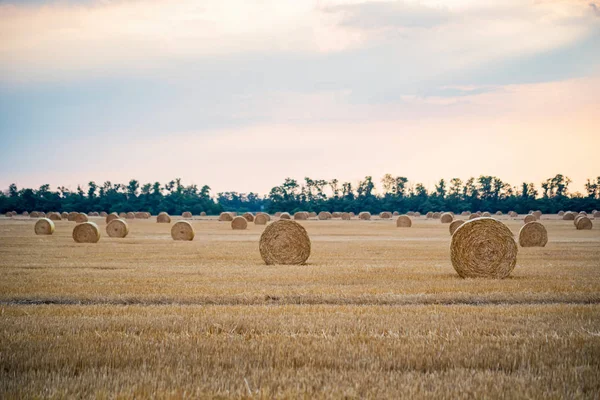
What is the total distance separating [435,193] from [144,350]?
11260cm

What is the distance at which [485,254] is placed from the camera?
54.1ft

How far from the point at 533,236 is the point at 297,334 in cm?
2305

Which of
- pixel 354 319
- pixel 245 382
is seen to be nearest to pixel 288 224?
pixel 354 319

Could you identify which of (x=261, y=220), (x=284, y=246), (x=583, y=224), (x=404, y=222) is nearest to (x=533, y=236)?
(x=284, y=246)

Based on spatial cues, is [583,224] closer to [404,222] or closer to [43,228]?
[404,222]

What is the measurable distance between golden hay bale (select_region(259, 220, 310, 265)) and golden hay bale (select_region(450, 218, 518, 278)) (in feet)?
18.5

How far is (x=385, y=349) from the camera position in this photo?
25.3 feet

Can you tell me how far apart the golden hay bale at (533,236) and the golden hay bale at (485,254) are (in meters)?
13.1

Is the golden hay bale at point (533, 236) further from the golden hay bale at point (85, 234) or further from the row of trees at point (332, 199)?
the row of trees at point (332, 199)

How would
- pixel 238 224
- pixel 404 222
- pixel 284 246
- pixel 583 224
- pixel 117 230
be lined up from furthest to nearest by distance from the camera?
pixel 404 222
pixel 238 224
pixel 583 224
pixel 117 230
pixel 284 246

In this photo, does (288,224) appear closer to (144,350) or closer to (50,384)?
(144,350)

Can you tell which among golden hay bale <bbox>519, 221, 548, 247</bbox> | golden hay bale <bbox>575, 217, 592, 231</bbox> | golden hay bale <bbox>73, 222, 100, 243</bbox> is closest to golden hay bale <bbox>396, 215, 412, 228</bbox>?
golden hay bale <bbox>575, 217, 592, 231</bbox>

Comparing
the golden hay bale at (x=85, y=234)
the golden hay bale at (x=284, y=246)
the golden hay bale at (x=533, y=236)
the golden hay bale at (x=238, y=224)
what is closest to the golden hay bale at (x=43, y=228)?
the golden hay bale at (x=85, y=234)

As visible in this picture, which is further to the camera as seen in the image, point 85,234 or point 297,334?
point 85,234
